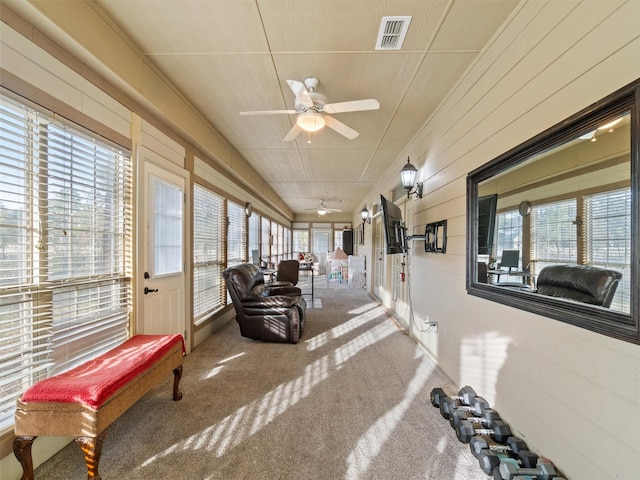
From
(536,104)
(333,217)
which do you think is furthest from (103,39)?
(333,217)

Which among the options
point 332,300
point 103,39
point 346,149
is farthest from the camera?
point 332,300

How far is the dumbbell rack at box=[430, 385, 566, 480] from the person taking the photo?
1.35m

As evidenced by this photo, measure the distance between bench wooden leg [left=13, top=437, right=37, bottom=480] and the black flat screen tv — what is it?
3108 mm

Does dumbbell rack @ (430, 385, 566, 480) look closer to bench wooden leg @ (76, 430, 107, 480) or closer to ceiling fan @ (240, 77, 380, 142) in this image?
bench wooden leg @ (76, 430, 107, 480)

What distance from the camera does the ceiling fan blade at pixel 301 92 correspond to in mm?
2203

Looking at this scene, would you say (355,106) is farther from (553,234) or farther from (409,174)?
(553,234)

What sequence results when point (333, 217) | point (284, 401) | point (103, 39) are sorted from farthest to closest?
point (333, 217) < point (284, 401) < point (103, 39)

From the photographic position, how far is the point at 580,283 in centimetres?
130

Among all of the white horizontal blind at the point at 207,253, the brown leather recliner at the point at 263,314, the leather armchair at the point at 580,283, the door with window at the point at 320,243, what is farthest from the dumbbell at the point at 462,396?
the door with window at the point at 320,243

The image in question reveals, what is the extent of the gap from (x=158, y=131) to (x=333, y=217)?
33.0 feet

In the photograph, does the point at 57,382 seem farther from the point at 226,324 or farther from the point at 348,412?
the point at 226,324

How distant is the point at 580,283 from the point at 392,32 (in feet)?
6.66

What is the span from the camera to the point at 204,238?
3836 mm

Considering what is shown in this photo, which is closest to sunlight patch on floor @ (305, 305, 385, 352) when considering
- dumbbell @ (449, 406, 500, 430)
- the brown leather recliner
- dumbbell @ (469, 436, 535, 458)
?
the brown leather recliner
